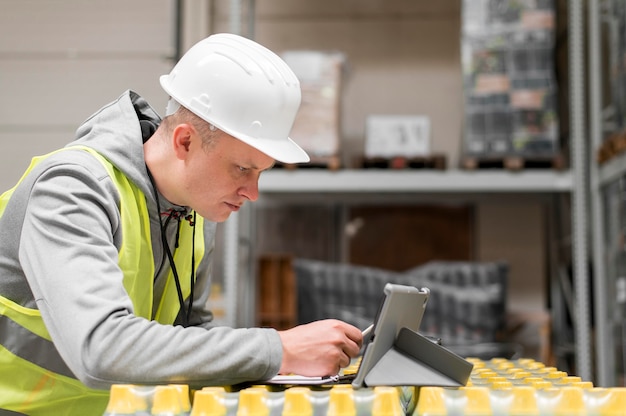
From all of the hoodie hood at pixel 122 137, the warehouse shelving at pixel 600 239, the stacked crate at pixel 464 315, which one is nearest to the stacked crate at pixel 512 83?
the warehouse shelving at pixel 600 239

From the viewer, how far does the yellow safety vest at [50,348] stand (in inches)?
84.9

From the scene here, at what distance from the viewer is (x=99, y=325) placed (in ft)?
5.83

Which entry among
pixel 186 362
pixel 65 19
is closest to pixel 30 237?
pixel 186 362

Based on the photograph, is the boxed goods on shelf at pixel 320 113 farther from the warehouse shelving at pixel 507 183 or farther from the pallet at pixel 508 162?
the pallet at pixel 508 162

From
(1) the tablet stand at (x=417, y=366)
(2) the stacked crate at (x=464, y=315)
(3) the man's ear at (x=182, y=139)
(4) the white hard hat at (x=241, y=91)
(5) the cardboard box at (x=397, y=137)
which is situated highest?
(5) the cardboard box at (x=397, y=137)

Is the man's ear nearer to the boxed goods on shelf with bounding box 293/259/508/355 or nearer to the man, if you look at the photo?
the man

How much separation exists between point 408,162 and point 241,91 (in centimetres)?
629

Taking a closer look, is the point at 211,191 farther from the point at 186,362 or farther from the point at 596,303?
the point at 596,303

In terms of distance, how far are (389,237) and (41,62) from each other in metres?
4.67

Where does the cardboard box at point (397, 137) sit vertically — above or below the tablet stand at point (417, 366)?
above

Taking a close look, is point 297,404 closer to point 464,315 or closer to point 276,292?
point 464,315

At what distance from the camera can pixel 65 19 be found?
1029 centimetres

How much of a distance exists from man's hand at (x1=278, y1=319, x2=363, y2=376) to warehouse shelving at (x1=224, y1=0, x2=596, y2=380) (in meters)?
5.89

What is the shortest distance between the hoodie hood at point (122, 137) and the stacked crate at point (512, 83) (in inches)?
233
